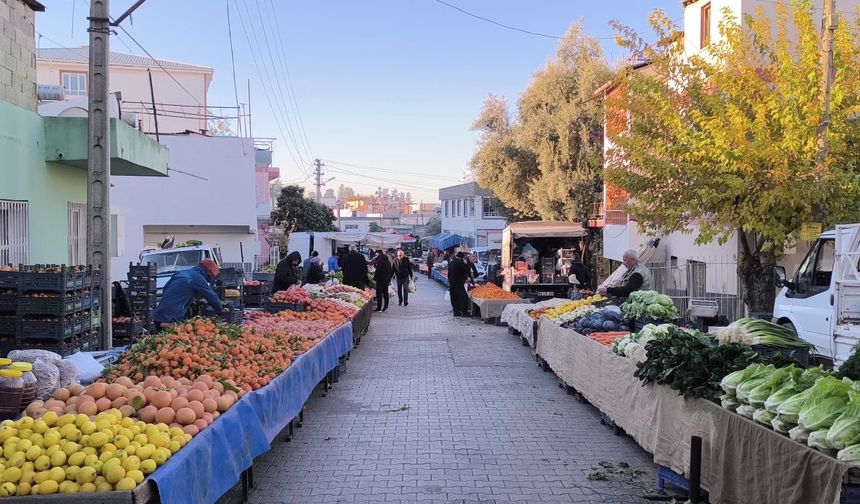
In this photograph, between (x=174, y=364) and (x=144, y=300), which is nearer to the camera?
(x=174, y=364)

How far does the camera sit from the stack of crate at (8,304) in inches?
351

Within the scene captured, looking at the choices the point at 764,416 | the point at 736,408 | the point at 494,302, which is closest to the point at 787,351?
the point at 736,408

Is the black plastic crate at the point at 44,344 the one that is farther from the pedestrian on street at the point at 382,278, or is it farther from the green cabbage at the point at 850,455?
the pedestrian on street at the point at 382,278

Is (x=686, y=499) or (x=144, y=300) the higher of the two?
(x=144, y=300)

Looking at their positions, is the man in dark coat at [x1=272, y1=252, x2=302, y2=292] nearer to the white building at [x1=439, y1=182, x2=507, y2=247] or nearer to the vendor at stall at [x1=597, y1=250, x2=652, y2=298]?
the vendor at stall at [x1=597, y1=250, x2=652, y2=298]

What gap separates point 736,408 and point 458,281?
54.9 feet

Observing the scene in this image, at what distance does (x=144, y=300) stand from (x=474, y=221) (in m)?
43.4

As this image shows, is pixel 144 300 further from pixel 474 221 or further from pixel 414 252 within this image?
pixel 414 252

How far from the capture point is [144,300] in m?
14.1

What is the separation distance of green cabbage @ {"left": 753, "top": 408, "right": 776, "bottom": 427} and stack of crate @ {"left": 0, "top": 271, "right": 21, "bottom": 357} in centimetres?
822

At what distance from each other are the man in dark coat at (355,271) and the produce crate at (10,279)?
524 inches

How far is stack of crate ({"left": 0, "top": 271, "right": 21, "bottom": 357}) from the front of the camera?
29.2ft

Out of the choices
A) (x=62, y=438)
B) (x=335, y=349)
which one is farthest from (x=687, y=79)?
(x=62, y=438)

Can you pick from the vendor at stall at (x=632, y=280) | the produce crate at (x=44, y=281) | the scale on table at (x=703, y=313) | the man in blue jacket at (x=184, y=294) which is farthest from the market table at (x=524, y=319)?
the produce crate at (x=44, y=281)
